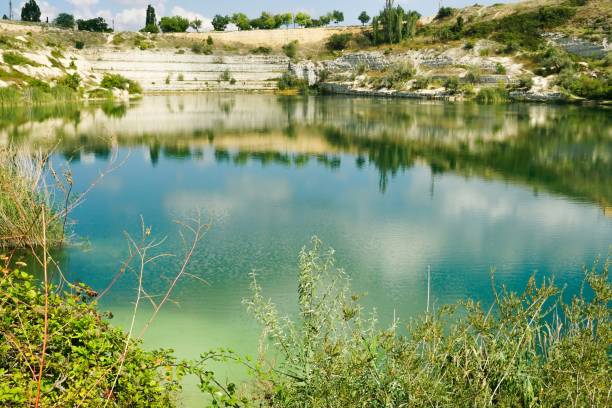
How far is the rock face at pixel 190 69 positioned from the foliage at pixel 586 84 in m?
38.8

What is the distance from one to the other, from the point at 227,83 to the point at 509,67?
35893 millimetres

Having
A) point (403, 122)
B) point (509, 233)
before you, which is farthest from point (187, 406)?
point (403, 122)

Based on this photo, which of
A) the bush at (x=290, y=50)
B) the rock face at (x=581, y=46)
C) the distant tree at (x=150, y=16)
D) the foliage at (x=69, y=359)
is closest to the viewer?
the foliage at (x=69, y=359)

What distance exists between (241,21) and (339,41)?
89.7 ft

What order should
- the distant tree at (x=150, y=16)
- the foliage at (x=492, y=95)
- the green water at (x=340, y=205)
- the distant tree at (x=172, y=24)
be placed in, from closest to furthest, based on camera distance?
the green water at (x=340, y=205) < the foliage at (x=492, y=95) < the distant tree at (x=150, y=16) < the distant tree at (x=172, y=24)

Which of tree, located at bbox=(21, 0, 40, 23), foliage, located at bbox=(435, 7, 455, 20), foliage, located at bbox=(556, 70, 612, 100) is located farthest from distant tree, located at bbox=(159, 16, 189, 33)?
foliage, located at bbox=(556, 70, 612, 100)

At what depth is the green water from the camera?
9719mm

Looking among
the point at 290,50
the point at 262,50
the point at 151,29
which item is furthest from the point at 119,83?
the point at 151,29

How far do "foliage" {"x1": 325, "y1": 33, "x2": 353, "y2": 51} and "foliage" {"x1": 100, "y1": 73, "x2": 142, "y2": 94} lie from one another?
30.8 m

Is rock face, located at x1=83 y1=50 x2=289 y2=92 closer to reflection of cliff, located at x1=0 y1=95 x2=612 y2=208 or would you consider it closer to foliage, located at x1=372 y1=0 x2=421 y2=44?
foliage, located at x1=372 y1=0 x2=421 y2=44

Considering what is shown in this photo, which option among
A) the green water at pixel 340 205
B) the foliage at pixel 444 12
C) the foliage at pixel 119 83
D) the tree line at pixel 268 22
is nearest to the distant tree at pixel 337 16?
the tree line at pixel 268 22

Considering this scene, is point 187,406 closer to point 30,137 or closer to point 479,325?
point 479,325

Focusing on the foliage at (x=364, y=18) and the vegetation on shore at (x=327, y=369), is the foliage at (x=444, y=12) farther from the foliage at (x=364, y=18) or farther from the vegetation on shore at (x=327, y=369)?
the vegetation on shore at (x=327, y=369)

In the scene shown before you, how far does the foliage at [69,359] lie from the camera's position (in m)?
4.07
